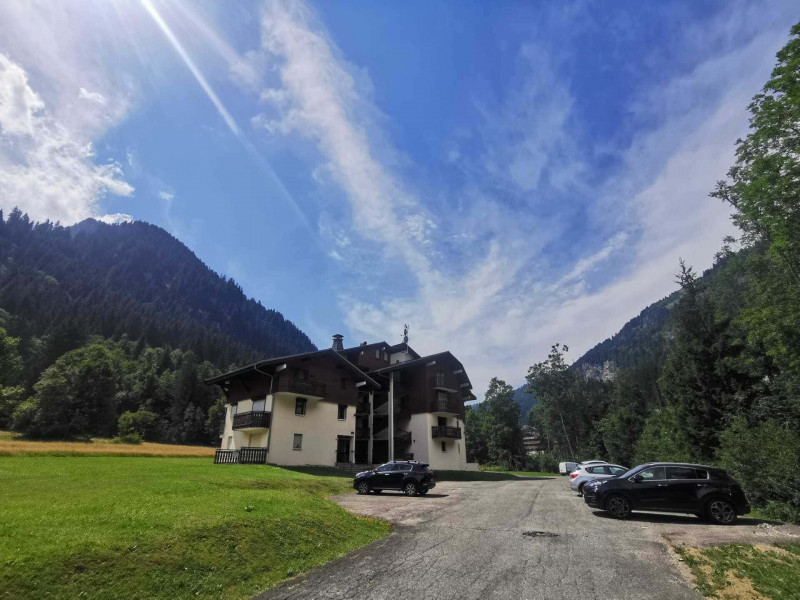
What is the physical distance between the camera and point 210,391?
9044 centimetres

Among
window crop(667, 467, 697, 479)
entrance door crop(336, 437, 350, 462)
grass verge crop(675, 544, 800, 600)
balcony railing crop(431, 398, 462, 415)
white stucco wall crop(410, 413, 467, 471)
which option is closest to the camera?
grass verge crop(675, 544, 800, 600)

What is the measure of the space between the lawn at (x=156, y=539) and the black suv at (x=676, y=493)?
7.97 m

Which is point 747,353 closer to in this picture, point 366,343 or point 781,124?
point 781,124

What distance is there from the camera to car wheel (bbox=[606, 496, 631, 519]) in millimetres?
13219

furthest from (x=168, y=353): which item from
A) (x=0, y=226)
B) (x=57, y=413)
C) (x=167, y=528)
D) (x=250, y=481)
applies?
(x=0, y=226)

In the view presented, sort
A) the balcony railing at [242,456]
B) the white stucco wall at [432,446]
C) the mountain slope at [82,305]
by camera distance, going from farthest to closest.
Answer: the mountain slope at [82,305] → the white stucco wall at [432,446] → the balcony railing at [242,456]

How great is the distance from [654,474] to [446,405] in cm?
3063

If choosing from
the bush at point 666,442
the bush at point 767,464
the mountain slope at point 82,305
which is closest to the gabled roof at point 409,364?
the bush at point 666,442

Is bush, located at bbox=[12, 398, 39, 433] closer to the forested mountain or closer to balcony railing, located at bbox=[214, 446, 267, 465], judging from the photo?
the forested mountain

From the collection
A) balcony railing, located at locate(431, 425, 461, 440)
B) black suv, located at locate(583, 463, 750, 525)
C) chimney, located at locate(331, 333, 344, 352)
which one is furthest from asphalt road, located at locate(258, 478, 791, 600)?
chimney, located at locate(331, 333, 344, 352)

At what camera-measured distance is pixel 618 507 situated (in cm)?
1331

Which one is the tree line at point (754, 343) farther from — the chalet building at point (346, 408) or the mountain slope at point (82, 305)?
the mountain slope at point (82, 305)

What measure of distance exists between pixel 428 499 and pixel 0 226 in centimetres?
25300

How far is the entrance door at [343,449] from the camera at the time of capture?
36.7 m
